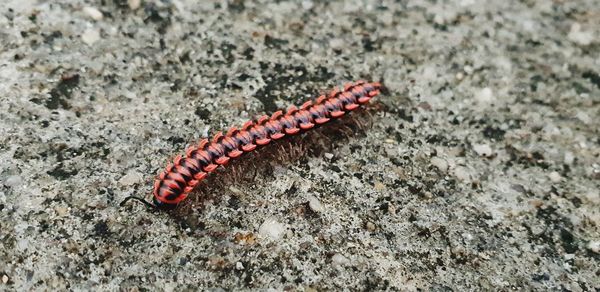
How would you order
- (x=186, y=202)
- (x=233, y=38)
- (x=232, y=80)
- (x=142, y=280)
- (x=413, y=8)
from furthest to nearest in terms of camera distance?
1. (x=413, y=8)
2. (x=233, y=38)
3. (x=232, y=80)
4. (x=186, y=202)
5. (x=142, y=280)

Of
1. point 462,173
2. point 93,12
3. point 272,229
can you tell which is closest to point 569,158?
point 462,173

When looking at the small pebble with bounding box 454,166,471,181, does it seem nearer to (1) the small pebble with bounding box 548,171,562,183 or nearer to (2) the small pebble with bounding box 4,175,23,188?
(1) the small pebble with bounding box 548,171,562,183

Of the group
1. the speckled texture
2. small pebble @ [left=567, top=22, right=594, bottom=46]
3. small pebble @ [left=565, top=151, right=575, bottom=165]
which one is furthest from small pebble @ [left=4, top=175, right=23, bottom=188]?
small pebble @ [left=567, top=22, right=594, bottom=46]

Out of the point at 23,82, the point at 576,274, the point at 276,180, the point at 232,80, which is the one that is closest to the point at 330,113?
the point at 276,180

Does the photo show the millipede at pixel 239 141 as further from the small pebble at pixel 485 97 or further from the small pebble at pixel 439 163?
the small pebble at pixel 485 97

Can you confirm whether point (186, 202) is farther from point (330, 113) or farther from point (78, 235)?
point (330, 113)

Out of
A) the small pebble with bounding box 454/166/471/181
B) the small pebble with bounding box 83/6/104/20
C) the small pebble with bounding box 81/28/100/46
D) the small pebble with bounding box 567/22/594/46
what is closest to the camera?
the small pebble with bounding box 454/166/471/181
